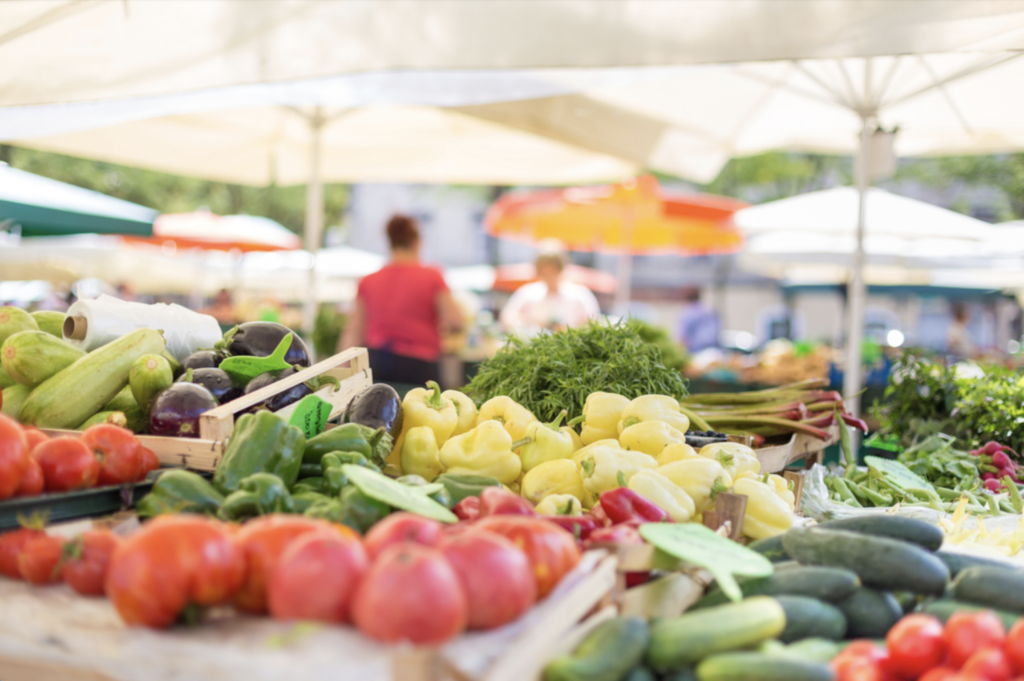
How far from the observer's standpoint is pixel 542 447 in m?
2.45

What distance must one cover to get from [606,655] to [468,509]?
627mm

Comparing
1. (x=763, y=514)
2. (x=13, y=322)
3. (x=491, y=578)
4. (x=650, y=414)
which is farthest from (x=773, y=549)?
(x=13, y=322)

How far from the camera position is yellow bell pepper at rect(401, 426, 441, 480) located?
7.86ft

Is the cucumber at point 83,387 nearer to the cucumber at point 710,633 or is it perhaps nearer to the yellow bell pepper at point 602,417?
the yellow bell pepper at point 602,417

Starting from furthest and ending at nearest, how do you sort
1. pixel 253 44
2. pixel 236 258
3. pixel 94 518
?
pixel 236 258
pixel 253 44
pixel 94 518

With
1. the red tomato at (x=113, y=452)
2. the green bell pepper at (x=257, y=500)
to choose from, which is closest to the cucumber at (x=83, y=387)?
the red tomato at (x=113, y=452)

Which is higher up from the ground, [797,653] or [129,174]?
[129,174]

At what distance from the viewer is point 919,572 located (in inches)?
66.6

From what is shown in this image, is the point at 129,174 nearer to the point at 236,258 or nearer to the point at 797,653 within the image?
the point at 236,258

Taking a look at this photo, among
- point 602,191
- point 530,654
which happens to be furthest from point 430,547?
point 602,191

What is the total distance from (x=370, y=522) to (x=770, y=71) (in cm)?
482

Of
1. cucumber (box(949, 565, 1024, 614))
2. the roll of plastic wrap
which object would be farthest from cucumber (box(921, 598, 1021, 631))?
the roll of plastic wrap

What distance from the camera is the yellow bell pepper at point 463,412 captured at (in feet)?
8.66

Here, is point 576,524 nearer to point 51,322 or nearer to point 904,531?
point 904,531
